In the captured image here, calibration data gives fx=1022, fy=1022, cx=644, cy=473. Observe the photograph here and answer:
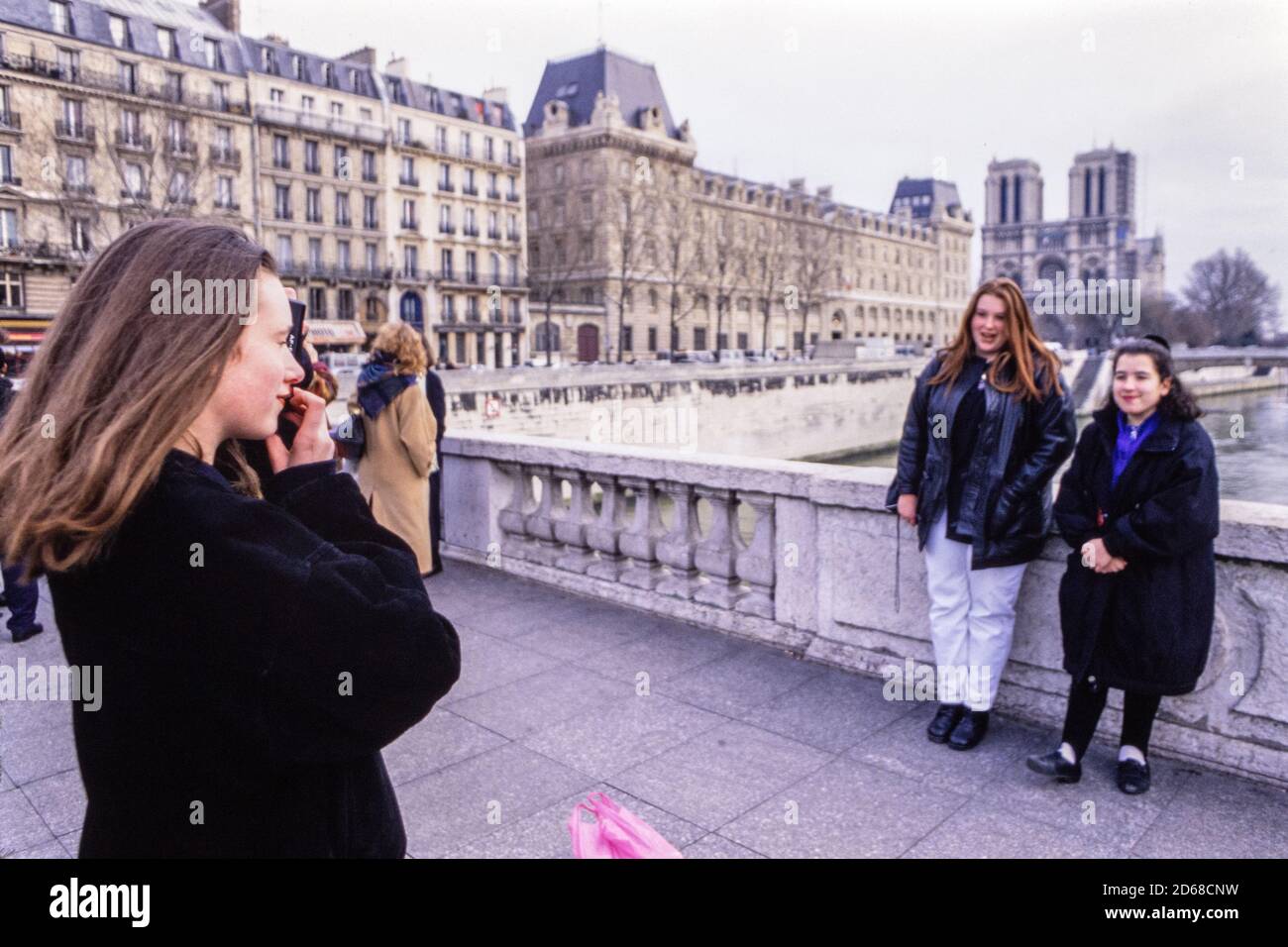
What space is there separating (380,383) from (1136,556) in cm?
446

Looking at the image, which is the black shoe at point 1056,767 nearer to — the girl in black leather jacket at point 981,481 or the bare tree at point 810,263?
the girl in black leather jacket at point 981,481

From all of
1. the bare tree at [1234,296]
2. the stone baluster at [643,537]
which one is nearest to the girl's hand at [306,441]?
the stone baluster at [643,537]

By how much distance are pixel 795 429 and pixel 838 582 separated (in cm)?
4227

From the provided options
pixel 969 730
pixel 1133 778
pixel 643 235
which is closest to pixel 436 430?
pixel 969 730

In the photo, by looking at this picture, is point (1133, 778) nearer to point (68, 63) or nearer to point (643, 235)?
point (68, 63)

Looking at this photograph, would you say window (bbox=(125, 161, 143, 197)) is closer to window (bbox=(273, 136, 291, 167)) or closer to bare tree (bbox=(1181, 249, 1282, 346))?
window (bbox=(273, 136, 291, 167))

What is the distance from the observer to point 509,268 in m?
61.2

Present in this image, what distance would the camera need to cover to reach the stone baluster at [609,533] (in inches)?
250

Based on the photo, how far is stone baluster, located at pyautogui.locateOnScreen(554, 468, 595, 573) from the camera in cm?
661

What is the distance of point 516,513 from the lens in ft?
23.6

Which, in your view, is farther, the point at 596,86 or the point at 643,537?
the point at 596,86

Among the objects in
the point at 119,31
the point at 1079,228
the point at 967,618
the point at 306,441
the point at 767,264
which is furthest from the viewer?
the point at 1079,228
